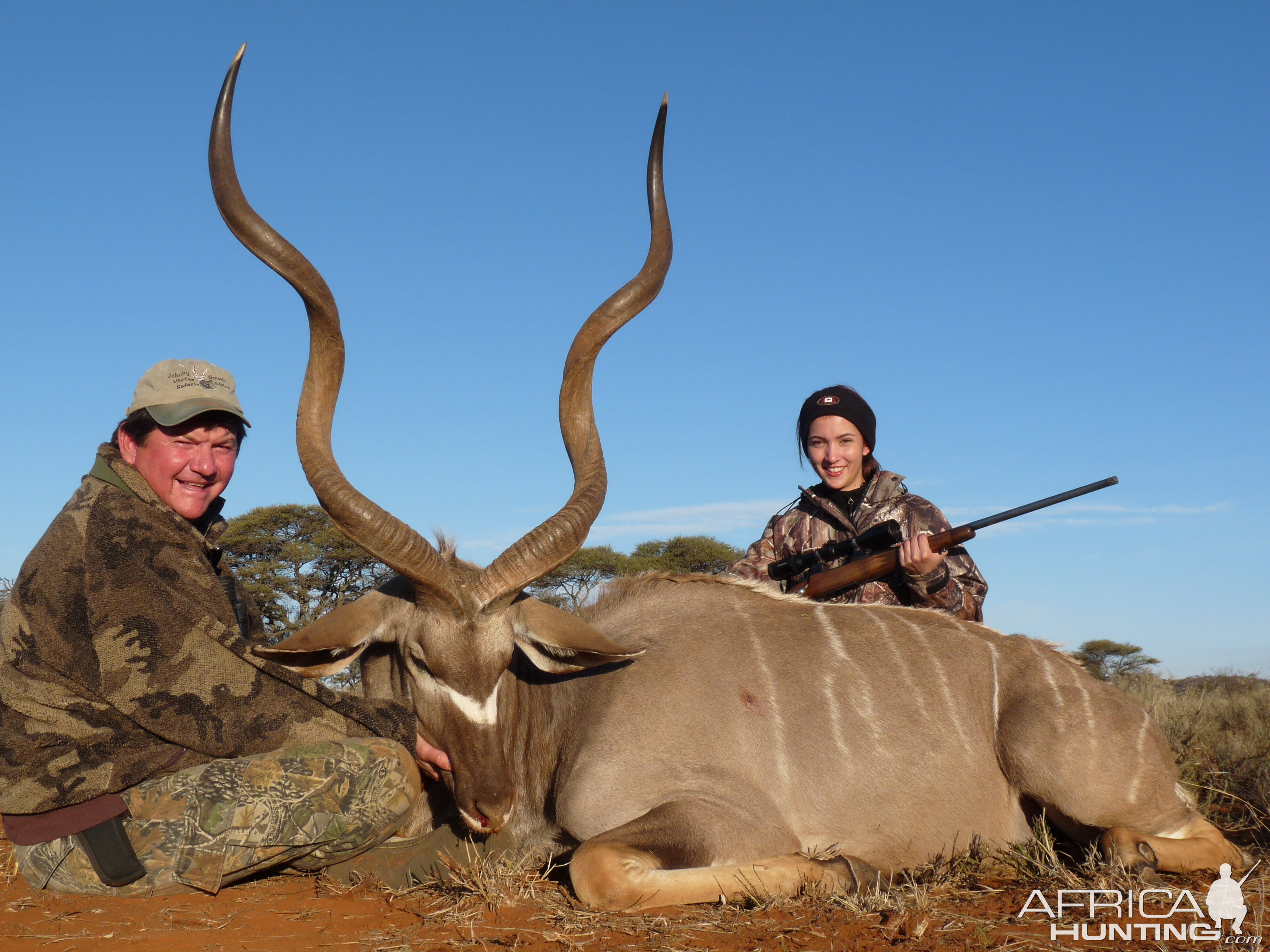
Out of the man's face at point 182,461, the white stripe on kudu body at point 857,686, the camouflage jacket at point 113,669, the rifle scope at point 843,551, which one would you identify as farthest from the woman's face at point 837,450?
the camouflage jacket at point 113,669

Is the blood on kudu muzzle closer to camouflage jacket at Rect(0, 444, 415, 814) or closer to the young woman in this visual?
camouflage jacket at Rect(0, 444, 415, 814)

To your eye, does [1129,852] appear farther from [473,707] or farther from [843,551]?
[473,707]

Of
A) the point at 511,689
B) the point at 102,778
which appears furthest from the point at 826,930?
the point at 102,778

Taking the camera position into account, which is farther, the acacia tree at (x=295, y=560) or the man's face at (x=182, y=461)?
the acacia tree at (x=295, y=560)

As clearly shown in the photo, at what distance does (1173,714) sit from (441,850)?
5317 millimetres

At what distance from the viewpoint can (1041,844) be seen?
3.96 m

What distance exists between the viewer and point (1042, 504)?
5648 millimetres

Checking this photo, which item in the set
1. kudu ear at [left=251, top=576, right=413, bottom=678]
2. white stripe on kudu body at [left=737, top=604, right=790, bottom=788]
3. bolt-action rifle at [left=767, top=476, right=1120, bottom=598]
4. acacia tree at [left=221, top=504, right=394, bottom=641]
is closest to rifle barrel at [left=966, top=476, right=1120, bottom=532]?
bolt-action rifle at [left=767, top=476, right=1120, bottom=598]

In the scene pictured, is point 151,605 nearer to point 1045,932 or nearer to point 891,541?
point 1045,932

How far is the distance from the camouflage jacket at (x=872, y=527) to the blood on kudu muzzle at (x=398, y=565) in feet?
6.71

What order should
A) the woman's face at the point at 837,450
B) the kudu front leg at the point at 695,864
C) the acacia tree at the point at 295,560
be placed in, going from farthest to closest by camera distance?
1. the acacia tree at the point at 295,560
2. the woman's face at the point at 837,450
3. the kudu front leg at the point at 695,864

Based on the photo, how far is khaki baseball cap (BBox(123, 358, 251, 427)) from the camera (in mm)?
3693

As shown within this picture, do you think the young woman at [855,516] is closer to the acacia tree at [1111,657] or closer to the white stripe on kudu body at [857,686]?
the white stripe on kudu body at [857,686]

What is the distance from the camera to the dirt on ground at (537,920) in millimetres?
2977
